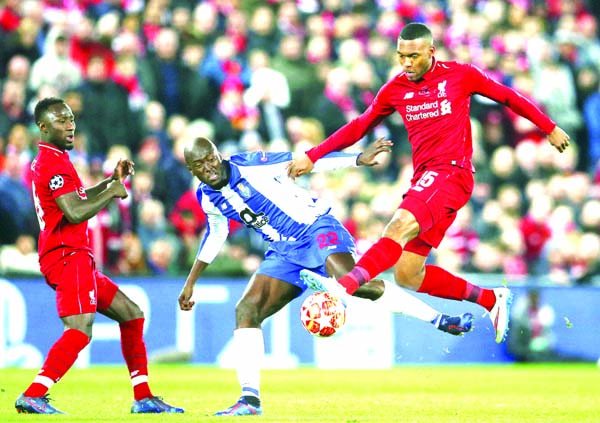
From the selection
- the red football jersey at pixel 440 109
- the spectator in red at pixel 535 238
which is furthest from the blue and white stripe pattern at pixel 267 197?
the spectator in red at pixel 535 238

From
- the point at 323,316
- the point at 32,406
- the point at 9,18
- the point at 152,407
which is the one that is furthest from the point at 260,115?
the point at 32,406

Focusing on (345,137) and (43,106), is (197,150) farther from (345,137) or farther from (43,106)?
(345,137)

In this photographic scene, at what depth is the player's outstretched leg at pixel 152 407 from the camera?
9.89 meters

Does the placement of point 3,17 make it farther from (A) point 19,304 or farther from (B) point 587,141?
(B) point 587,141

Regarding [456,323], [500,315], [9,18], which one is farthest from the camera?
[9,18]

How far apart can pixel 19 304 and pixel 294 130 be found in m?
4.60

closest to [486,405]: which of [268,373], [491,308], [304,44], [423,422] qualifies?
[491,308]

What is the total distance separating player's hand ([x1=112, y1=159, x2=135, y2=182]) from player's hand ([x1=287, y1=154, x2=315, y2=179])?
4.29 feet

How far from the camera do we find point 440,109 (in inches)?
409

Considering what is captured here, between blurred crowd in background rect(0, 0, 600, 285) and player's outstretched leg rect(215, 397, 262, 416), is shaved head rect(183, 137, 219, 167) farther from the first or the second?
blurred crowd in background rect(0, 0, 600, 285)

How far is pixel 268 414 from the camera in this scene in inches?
383

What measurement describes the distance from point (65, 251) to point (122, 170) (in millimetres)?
762

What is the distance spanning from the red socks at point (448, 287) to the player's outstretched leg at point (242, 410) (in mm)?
2042

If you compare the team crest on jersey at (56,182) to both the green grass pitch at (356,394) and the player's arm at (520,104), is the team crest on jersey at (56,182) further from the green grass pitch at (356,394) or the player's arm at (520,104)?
the player's arm at (520,104)
